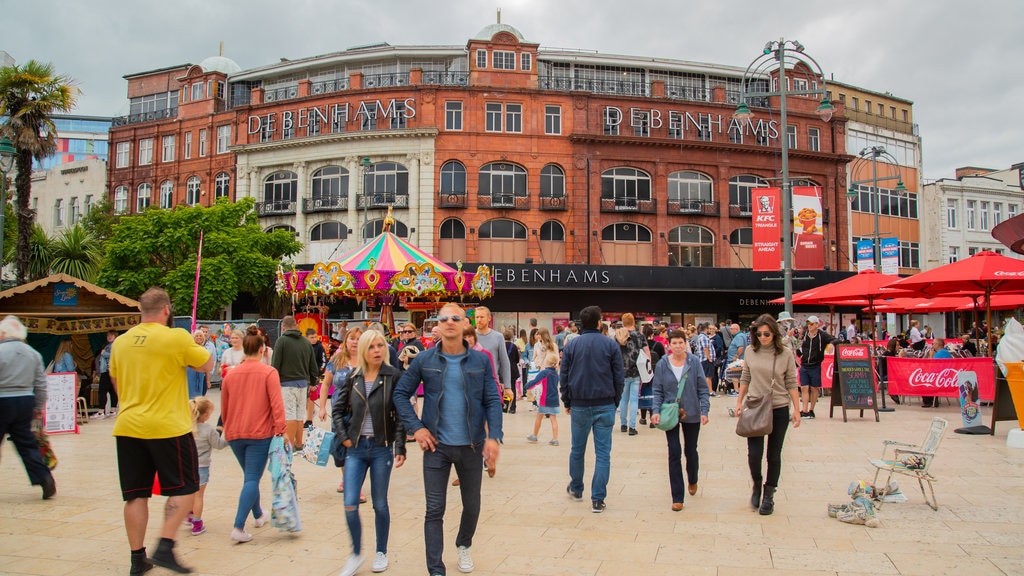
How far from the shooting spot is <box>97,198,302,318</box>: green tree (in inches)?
1215

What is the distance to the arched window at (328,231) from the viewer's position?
37.5m

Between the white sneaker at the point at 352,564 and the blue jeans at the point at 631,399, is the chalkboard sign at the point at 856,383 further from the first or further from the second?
the white sneaker at the point at 352,564

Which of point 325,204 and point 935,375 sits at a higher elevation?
point 325,204

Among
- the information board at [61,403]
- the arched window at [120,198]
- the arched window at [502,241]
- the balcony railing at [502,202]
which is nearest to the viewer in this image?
the information board at [61,403]

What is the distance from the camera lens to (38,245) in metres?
32.6

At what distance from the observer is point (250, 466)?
235 inches

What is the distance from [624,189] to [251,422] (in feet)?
109

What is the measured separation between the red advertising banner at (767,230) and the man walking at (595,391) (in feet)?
55.4

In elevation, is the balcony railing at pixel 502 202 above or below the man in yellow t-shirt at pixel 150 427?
above

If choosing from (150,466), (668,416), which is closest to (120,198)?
(150,466)

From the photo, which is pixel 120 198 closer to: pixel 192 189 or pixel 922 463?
pixel 192 189

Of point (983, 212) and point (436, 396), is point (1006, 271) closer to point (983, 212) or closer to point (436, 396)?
point (436, 396)

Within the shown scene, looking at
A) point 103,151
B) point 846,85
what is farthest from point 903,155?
point 103,151

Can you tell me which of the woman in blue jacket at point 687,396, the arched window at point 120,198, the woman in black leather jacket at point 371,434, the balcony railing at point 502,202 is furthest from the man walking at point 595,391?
the arched window at point 120,198
